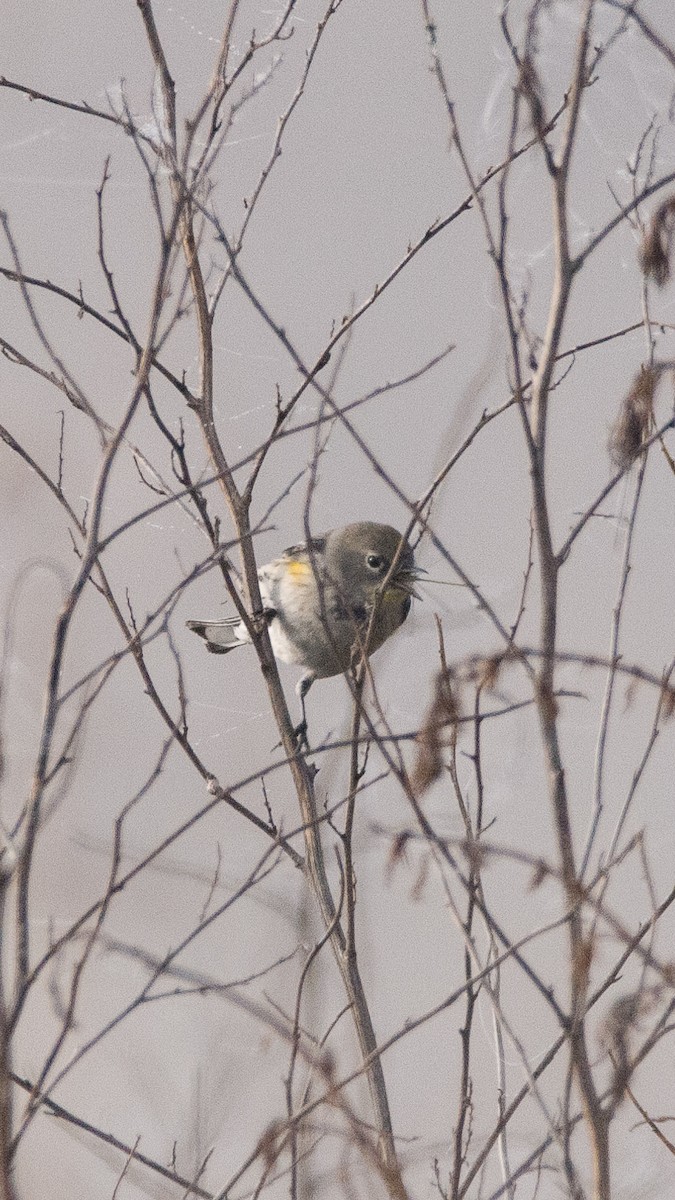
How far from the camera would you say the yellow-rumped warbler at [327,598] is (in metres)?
4.57

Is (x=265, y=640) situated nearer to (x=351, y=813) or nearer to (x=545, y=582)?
(x=351, y=813)

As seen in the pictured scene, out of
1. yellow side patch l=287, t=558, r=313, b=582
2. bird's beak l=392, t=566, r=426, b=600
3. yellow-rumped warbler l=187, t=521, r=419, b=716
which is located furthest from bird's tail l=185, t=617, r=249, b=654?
bird's beak l=392, t=566, r=426, b=600

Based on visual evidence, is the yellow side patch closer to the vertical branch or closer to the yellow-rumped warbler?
the yellow-rumped warbler

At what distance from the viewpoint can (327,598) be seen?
Result: 4.68m

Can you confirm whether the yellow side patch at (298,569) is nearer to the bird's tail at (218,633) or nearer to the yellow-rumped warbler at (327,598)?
the yellow-rumped warbler at (327,598)

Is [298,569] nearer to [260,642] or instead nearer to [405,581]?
[405,581]

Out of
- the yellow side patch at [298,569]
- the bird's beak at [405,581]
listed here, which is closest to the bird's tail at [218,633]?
the yellow side patch at [298,569]

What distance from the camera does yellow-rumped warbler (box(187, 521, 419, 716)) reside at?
180 inches

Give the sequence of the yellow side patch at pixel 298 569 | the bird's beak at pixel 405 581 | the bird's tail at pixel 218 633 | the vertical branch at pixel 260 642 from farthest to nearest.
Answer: the bird's tail at pixel 218 633, the yellow side patch at pixel 298 569, the bird's beak at pixel 405 581, the vertical branch at pixel 260 642

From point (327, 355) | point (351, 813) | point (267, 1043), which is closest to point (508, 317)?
point (351, 813)

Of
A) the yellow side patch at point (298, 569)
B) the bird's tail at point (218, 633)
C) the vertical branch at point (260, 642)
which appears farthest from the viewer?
the bird's tail at point (218, 633)

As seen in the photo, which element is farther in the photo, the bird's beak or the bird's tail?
the bird's tail

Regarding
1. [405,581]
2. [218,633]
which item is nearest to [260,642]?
[405,581]

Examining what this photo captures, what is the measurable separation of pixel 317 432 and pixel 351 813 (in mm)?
792
